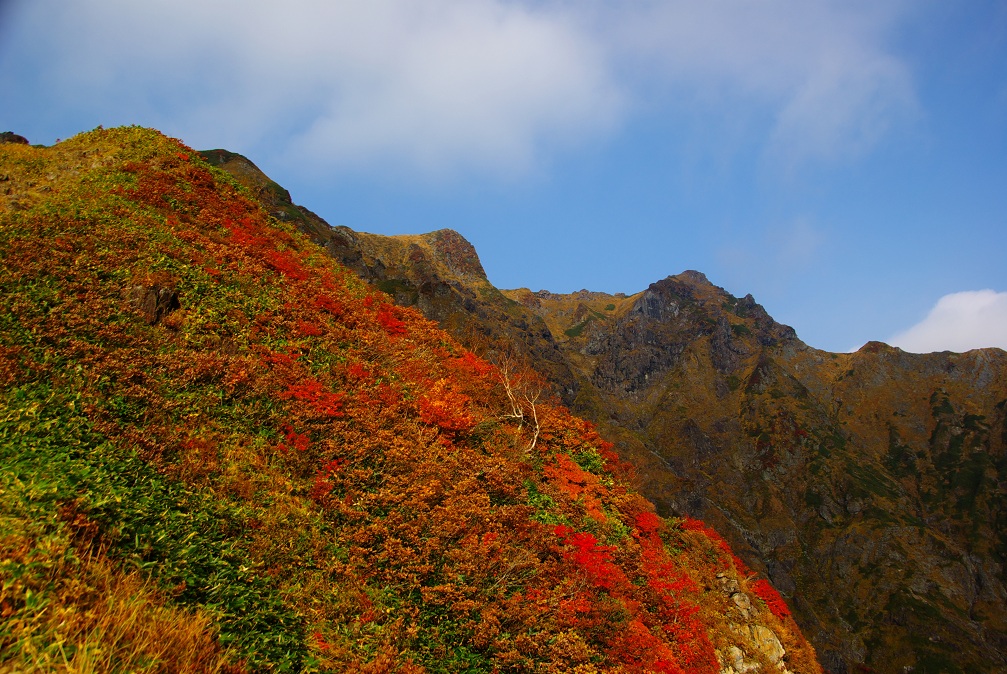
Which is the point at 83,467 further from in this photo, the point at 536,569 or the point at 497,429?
the point at 497,429

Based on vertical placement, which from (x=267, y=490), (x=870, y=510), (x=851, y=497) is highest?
(x=267, y=490)

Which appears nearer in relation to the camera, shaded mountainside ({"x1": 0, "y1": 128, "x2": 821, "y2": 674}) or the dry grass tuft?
the dry grass tuft

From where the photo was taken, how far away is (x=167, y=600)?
762 cm

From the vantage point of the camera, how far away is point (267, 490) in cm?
1179

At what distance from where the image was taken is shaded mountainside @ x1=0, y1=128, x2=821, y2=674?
771 centimetres

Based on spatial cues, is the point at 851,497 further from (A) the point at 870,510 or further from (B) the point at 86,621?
(B) the point at 86,621

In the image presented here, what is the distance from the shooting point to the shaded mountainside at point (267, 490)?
771 cm

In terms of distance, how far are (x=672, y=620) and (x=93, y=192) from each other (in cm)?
2834

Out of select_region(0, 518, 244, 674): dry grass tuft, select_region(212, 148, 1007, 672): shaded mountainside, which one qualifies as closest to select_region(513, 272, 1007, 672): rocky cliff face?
select_region(212, 148, 1007, 672): shaded mountainside

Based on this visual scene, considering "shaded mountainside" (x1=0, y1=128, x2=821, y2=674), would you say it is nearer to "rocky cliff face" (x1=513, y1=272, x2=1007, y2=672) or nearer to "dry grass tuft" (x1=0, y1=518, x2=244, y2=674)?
"dry grass tuft" (x1=0, y1=518, x2=244, y2=674)

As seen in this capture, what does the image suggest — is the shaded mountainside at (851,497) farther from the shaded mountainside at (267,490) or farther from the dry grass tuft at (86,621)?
the dry grass tuft at (86,621)

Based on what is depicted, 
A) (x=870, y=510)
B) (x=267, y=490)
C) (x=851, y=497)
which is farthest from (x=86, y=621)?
(x=851, y=497)

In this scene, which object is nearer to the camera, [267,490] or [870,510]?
[267,490]

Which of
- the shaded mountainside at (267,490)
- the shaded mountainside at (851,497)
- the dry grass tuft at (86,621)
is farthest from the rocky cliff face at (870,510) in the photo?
the dry grass tuft at (86,621)
